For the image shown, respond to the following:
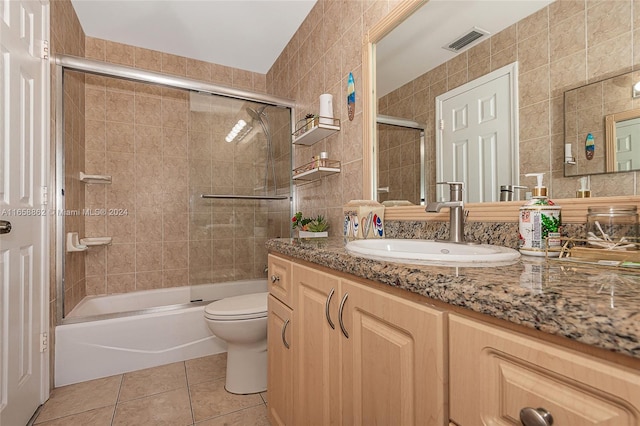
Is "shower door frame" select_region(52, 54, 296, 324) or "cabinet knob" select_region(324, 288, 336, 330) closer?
"cabinet knob" select_region(324, 288, 336, 330)

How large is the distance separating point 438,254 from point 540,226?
0.89 ft

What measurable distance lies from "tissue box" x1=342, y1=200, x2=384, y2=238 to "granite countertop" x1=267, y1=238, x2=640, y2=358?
0.67 m

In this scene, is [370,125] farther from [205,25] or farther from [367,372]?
[205,25]

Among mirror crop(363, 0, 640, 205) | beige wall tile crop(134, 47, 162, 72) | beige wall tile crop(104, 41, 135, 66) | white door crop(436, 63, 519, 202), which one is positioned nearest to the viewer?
mirror crop(363, 0, 640, 205)

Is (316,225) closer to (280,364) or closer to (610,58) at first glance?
(280,364)

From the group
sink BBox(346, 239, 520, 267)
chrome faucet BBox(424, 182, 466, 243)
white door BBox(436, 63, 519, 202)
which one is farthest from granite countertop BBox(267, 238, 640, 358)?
white door BBox(436, 63, 519, 202)

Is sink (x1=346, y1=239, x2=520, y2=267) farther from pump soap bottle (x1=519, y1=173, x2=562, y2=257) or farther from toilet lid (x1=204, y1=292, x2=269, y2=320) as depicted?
toilet lid (x1=204, y1=292, x2=269, y2=320)

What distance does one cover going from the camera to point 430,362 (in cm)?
53

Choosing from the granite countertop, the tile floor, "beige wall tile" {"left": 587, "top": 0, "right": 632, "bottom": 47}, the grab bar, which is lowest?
the tile floor

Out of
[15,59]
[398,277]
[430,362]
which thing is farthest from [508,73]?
[15,59]

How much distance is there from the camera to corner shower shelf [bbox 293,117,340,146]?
6.20 feet

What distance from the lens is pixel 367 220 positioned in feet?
4.53

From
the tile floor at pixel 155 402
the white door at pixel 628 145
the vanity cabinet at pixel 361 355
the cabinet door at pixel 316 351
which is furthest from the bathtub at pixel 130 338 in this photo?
the white door at pixel 628 145

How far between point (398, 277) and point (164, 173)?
283cm
